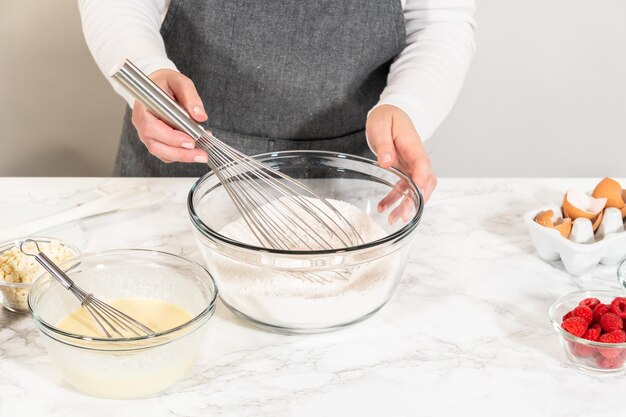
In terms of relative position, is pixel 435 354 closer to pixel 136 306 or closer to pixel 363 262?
pixel 363 262

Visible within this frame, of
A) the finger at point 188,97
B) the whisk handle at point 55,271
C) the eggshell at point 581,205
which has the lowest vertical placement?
the eggshell at point 581,205

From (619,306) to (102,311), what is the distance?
57 cm

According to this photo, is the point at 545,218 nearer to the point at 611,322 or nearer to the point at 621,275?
the point at 621,275

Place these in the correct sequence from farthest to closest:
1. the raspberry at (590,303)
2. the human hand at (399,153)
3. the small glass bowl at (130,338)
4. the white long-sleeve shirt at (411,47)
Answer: the white long-sleeve shirt at (411,47), the human hand at (399,153), the raspberry at (590,303), the small glass bowl at (130,338)

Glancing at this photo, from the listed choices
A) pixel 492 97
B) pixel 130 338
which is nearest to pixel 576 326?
pixel 130 338

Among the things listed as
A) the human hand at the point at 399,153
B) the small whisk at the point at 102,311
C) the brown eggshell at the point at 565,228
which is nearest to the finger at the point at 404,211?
the human hand at the point at 399,153

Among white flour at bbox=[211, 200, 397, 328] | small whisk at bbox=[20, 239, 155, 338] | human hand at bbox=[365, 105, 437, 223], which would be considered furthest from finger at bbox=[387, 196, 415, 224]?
small whisk at bbox=[20, 239, 155, 338]

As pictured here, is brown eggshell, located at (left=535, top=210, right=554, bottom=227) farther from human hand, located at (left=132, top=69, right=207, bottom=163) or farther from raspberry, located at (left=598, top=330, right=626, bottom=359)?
human hand, located at (left=132, top=69, right=207, bottom=163)

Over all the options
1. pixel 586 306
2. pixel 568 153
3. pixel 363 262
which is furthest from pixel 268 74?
pixel 568 153

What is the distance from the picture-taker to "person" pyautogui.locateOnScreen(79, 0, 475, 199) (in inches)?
49.0

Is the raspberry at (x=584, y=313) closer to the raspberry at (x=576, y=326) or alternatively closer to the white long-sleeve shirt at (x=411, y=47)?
the raspberry at (x=576, y=326)

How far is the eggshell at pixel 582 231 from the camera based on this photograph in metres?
1.03

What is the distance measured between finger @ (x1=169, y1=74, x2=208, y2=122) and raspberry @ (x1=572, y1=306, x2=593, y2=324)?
1.61 ft

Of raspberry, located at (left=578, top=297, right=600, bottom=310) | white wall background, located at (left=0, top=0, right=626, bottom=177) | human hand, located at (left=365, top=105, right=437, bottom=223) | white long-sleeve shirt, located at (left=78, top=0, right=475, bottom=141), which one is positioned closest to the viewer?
raspberry, located at (left=578, top=297, right=600, bottom=310)
